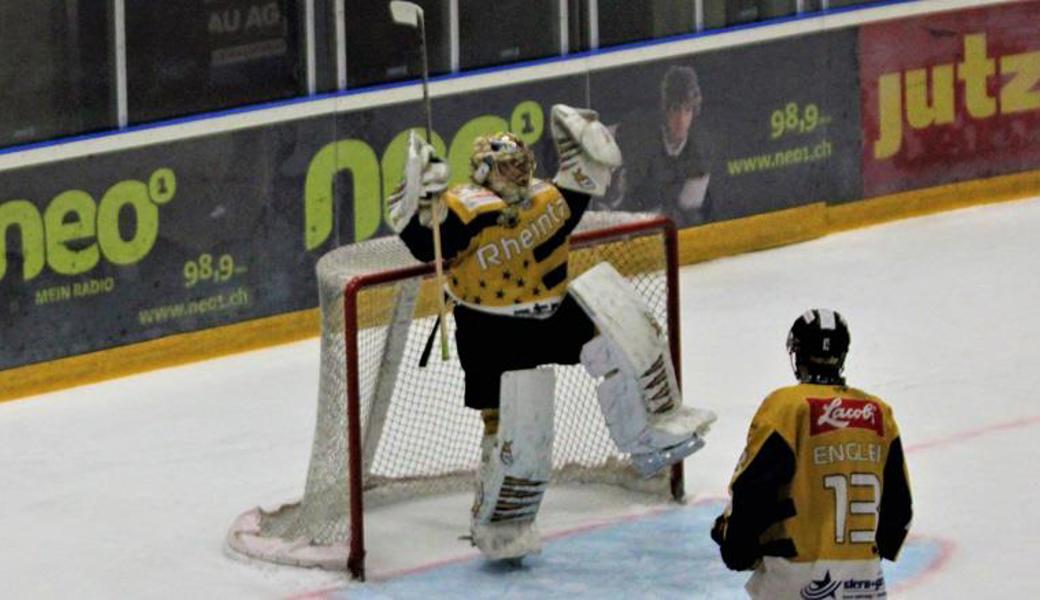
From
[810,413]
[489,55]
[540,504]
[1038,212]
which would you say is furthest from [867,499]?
[1038,212]

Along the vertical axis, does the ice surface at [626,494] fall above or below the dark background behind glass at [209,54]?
below

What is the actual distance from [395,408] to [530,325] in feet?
4.14

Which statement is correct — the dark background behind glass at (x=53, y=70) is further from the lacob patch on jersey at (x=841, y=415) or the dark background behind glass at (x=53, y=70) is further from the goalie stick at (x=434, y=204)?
the lacob patch on jersey at (x=841, y=415)

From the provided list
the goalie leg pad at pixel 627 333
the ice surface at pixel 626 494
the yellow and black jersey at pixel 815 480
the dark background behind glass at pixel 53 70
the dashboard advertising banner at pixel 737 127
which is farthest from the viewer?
the dashboard advertising banner at pixel 737 127

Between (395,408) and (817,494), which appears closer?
(817,494)

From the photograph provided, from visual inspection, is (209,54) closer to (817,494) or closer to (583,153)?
(583,153)

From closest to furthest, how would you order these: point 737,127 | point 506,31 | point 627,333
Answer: point 627,333
point 506,31
point 737,127

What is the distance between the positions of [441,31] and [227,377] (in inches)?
73.5

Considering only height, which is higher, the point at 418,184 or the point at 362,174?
the point at 418,184

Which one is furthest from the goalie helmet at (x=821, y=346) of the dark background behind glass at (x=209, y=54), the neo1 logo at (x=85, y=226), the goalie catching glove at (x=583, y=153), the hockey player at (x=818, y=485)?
the dark background behind glass at (x=209, y=54)

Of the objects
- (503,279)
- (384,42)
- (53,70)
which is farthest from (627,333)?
(384,42)

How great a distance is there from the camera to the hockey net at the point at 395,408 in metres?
10.1

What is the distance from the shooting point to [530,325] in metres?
10.0

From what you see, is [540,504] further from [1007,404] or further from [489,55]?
[489,55]
